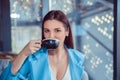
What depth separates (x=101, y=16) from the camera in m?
3.89

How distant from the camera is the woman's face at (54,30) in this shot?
1.27 meters

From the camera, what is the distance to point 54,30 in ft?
4.20

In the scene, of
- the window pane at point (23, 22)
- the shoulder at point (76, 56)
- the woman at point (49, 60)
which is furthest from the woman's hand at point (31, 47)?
the window pane at point (23, 22)

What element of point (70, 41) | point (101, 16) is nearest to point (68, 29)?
point (70, 41)

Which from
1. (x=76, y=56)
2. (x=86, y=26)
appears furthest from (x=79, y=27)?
(x=76, y=56)

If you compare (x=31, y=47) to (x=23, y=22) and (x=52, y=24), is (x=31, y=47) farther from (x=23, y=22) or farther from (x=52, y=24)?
(x=23, y=22)

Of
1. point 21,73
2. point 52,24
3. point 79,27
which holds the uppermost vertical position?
point 52,24

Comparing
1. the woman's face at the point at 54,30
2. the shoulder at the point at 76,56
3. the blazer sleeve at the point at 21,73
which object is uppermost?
the woman's face at the point at 54,30

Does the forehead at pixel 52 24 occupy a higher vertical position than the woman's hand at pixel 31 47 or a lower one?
higher

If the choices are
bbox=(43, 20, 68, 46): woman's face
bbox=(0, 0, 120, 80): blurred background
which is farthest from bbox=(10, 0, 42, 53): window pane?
bbox=(43, 20, 68, 46): woman's face

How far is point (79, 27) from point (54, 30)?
9.21 ft

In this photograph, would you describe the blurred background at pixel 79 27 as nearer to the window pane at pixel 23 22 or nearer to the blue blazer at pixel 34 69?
the window pane at pixel 23 22

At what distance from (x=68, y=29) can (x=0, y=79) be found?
0.44m

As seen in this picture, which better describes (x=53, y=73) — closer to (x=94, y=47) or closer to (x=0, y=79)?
(x=0, y=79)
